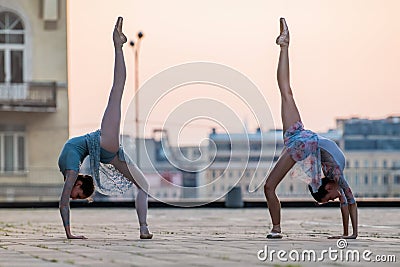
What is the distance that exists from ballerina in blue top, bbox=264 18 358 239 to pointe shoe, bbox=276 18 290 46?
0.35 m

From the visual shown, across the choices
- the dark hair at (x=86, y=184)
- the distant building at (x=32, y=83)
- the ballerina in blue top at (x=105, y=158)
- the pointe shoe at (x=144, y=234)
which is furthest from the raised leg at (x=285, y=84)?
the distant building at (x=32, y=83)

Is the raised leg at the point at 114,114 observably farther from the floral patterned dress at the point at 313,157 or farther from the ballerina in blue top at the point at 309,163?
the floral patterned dress at the point at 313,157

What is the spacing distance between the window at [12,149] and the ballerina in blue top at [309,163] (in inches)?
1364

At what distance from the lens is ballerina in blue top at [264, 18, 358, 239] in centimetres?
1200

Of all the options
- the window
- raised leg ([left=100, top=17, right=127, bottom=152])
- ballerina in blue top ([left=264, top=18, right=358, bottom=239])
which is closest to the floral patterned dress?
ballerina in blue top ([left=264, top=18, right=358, bottom=239])

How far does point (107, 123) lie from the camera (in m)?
12.2

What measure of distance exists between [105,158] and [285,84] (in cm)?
216

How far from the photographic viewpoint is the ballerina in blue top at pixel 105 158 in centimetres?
1215

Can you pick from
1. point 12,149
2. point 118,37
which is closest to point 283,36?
point 118,37

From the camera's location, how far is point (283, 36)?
41.3ft

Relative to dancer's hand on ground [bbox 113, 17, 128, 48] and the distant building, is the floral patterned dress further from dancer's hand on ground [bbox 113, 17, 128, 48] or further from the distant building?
the distant building

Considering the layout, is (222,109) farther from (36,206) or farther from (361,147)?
(361,147)

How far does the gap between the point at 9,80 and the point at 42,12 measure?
3.21 m

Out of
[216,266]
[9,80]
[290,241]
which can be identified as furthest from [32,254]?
[9,80]
